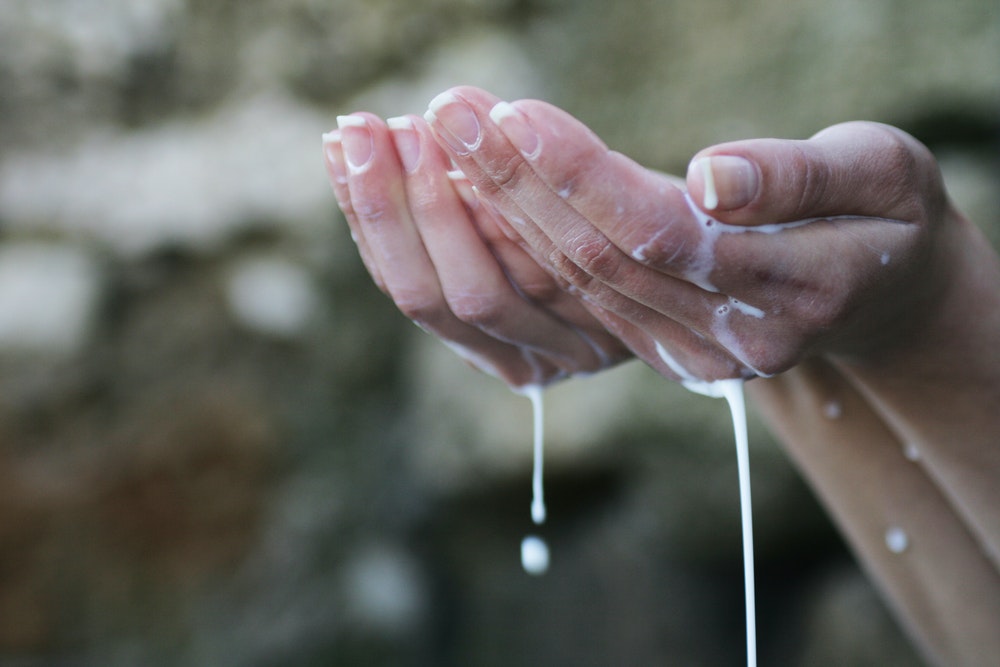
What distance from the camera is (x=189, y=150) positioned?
1.55 metres

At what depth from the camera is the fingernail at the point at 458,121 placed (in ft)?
1.31

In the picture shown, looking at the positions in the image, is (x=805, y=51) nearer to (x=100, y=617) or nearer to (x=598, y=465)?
(x=598, y=465)

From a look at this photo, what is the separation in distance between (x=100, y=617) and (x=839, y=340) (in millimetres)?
1444

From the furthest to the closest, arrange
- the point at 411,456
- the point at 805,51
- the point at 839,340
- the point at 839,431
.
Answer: the point at 411,456 → the point at 805,51 → the point at 839,431 → the point at 839,340

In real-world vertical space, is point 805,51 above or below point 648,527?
above

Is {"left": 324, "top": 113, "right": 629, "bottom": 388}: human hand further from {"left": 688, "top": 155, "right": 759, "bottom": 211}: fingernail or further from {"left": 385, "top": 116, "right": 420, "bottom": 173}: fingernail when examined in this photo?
{"left": 688, "top": 155, "right": 759, "bottom": 211}: fingernail

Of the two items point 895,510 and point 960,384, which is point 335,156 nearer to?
point 960,384

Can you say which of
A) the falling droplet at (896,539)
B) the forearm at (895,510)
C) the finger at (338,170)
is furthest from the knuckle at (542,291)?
the falling droplet at (896,539)

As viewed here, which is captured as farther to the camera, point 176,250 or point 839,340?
point 176,250

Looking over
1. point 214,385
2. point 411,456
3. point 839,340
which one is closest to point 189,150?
point 214,385

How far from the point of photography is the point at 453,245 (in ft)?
1.66

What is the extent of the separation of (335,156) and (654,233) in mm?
219

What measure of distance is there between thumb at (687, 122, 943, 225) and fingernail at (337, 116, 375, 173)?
0.67 feet

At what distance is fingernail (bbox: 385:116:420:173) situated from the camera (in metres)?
0.49
